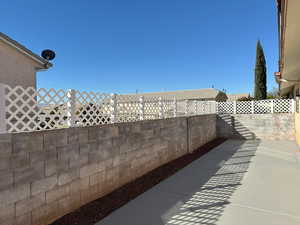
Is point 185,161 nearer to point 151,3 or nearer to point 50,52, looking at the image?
point 50,52

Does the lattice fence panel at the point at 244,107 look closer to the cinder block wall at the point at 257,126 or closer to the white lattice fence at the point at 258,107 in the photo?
the white lattice fence at the point at 258,107

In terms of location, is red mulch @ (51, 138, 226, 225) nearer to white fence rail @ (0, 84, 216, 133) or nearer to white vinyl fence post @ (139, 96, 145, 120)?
white fence rail @ (0, 84, 216, 133)

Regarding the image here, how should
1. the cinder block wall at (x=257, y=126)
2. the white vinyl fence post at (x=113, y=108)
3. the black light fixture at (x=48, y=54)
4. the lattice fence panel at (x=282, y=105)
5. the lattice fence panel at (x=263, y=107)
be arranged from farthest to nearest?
the lattice fence panel at (x=263, y=107) → the lattice fence panel at (x=282, y=105) → the cinder block wall at (x=257, y=126) → the black light fixture at (x=48, y=54) → the white vinyl fence post at (x=113, y=108)

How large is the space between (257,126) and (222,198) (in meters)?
8.24

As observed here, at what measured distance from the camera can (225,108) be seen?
1115cm

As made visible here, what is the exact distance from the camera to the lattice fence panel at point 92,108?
335 centimetres

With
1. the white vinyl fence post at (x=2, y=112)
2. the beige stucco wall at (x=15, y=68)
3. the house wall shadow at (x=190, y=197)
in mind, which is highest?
the beige stucco wall at (x=15, y=68)

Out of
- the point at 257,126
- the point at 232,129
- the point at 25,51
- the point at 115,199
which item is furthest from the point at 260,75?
the point at 115,199

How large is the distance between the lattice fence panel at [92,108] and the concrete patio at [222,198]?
1.64 meters

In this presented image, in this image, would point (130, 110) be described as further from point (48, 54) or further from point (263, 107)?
point (263, 107)

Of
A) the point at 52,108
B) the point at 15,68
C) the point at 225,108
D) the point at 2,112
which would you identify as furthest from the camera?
the point at 225,108

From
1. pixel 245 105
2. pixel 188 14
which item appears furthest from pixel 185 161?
pixel 188 14

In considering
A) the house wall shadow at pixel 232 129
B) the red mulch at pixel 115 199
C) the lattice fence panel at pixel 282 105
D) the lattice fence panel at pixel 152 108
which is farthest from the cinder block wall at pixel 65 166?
the lattice fence panel at pixel 282 105

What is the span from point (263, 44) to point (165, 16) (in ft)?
43.4
